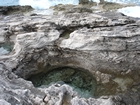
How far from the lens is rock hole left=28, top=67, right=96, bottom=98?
12.4 m

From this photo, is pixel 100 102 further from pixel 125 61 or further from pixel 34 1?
pixel 34 1

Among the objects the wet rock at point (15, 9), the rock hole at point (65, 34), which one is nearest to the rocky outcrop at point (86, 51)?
the rock hole at point (65, 34)

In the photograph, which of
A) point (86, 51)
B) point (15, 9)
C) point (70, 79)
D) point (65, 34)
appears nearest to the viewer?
point (86, 51)

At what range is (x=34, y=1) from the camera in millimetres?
32094

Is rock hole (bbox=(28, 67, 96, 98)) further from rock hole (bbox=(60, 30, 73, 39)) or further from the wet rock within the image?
the wet rock

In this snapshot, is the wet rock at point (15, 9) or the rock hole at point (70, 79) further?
the wet rock at point (15, 9)

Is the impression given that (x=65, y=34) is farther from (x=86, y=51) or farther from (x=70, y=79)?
(x=70, y=79)

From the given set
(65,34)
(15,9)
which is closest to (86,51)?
(65,34)

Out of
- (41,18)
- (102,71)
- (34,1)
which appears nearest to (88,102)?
(102,71)

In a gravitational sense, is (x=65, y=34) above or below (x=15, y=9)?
above

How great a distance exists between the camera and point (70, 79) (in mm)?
13211

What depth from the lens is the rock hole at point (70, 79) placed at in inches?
489

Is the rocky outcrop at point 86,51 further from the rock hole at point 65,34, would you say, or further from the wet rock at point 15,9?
the wet rock at point 15,9

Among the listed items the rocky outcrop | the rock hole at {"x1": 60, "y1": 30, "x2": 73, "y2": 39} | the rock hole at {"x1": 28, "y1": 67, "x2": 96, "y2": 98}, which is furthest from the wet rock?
the rock hole at {"x1": 28, "y1": 67, "x2": 96, "y2": 98}
